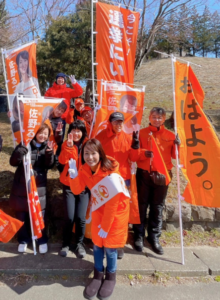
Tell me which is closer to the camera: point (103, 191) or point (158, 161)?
point (103, 191)

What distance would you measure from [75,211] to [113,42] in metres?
3.19

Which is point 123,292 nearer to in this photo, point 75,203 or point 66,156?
point 75,203

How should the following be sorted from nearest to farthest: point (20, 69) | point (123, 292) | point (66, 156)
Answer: point (123, 292), point (66, 156), point (20, 69)

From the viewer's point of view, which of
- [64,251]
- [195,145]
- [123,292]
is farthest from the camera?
[195,145]

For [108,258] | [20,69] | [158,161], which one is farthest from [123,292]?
[20,69]

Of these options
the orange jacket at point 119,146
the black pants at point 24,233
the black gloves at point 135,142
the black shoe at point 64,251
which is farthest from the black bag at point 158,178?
the black pants at point 24,233

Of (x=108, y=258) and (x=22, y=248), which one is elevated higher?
(x=108, y=258)

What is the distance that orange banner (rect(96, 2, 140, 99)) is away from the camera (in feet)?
14.8

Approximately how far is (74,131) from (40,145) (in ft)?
1.82

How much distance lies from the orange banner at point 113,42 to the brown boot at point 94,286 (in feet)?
10.8

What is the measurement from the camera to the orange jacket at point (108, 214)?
2.70m

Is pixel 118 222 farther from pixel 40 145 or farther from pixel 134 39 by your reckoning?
pixel 134 39

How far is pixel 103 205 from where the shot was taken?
112 inches

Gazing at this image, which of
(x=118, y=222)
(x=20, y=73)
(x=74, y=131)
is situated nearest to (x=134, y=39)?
(x=20, y=73)
